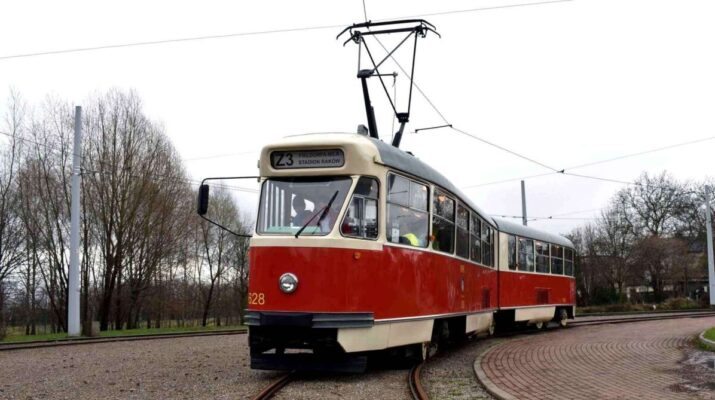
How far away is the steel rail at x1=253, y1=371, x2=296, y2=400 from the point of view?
688 centimetres

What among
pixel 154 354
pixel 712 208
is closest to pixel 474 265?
pixel 154 354

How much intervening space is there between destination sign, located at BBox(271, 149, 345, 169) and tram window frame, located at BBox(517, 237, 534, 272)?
960cm

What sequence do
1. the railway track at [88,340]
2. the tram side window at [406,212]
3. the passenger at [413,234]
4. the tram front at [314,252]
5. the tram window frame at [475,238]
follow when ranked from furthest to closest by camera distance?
the railway track at [88,340] < the tram window frame at [475,238] < the passenger at [413,234] < the tram side window at [406,212] < the tram front at [314,252]

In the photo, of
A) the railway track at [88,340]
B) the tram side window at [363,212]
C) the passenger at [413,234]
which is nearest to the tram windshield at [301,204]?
the tram side window at [363,212]

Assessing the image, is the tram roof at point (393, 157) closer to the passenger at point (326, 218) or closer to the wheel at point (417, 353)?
the passenger at point (326, 218)

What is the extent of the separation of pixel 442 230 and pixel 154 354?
617cm

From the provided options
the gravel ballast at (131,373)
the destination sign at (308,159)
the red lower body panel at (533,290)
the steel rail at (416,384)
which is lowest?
the gravel ballast at (131,373)

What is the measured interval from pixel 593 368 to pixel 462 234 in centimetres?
321

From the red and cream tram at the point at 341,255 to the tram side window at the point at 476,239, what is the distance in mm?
2550

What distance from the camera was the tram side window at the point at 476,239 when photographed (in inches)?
483

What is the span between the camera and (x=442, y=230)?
10.2m

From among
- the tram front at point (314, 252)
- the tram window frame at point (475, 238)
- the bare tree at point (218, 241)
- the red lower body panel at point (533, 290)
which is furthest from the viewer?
the bare tree at point (218, 241)

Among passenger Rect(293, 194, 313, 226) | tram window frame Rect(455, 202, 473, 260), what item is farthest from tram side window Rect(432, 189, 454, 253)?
passenger Rect(293, 194, 313, 226)

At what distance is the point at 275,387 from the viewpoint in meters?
7.39
